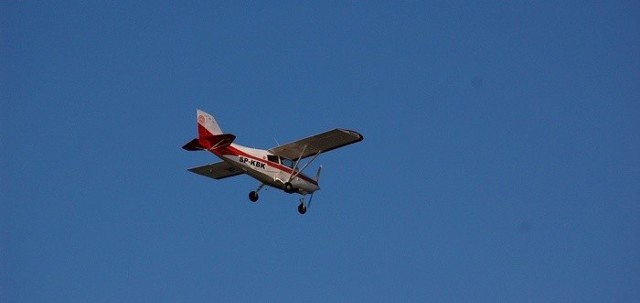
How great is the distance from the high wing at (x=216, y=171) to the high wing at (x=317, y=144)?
3.69m

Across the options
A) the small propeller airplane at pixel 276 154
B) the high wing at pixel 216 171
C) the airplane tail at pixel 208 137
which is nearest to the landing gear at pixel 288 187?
the small propeller airplane at pixel 276 154

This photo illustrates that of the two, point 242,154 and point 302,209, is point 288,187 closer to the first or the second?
point 302,209

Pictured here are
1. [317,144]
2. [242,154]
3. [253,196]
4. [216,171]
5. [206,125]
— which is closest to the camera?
[206,125]

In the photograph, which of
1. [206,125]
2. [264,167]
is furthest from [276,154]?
[206,125]

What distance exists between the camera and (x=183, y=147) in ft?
131

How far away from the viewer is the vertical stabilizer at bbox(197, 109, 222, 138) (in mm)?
40719

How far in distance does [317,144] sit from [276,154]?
153 cm

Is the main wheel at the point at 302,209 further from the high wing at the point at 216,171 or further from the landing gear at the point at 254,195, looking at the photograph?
the high wing at the point at 216,171

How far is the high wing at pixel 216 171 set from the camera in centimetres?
4628

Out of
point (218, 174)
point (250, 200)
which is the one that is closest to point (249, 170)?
point (250, 200)

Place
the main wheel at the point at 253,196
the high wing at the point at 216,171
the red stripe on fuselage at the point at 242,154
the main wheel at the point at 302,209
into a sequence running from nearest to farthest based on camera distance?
1. the red stripe on fuselage at the point at 242,154
2. the main wheel at the point at 253,196
3. the main wheel at the point at 302,209
4. the high wing at the point at 216,171

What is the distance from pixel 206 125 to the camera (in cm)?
4097

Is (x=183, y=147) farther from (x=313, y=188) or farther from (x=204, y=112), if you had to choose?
(x=313, y=188)

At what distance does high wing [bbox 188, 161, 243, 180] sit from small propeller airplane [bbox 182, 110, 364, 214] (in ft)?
11.6
